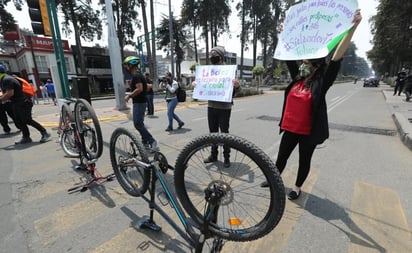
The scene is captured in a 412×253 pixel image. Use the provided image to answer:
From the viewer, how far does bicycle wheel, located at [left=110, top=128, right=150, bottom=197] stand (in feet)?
7.45

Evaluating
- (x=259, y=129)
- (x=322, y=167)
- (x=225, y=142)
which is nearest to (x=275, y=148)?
(x=322, y=167)

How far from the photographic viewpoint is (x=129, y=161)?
2447 mm

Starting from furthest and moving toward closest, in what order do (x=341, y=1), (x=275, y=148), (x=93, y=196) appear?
(x=275, y=148) → (x=93, y=196) → (x=341, y=1)

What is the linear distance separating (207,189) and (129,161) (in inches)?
42.7

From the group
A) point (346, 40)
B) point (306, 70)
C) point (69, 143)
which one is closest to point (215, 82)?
point (306, 70)

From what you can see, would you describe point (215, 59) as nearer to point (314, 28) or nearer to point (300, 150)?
point (314, 28)

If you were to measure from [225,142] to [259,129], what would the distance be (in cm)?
534

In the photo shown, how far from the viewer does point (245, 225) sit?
7.60ft

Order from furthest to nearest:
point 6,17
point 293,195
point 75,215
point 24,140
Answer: point 6,17 < point 24,140 < point 293,195 < point 75,215

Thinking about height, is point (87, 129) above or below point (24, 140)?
above

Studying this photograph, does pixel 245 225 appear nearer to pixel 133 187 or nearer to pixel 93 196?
pixel 133 187


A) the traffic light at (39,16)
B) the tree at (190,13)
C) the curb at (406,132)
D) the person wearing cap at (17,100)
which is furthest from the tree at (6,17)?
the curb at (406,132)

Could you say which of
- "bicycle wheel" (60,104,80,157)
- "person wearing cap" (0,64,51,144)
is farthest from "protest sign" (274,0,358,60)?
"person wearing cap" (0,64,51,144)

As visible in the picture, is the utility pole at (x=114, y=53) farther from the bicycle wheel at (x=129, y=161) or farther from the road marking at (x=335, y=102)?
the road marking at (x=335, y=102)
